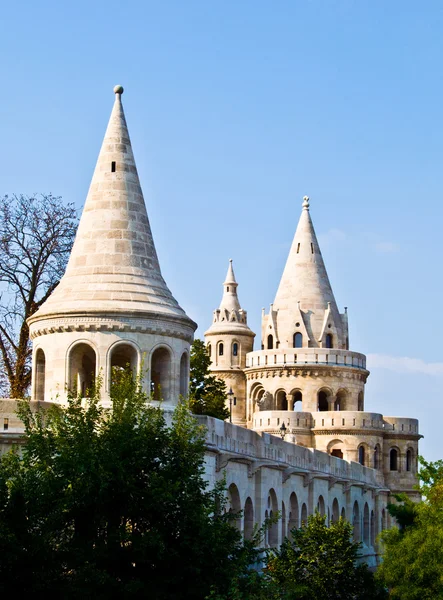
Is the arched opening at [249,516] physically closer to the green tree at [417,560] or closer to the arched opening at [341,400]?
the green tree at [417,560]

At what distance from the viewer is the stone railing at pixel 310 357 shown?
60656mm

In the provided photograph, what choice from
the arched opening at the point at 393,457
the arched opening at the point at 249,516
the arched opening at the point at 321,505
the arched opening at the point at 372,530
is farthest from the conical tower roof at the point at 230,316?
the arched opening at the point at 249,516

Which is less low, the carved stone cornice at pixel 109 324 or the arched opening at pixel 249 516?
the carved stone cornice at pixel 109 324

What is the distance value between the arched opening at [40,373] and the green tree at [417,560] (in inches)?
330

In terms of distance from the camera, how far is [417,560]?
91.6 feet

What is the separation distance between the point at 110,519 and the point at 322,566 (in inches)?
214

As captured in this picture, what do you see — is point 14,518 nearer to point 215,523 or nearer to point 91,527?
point 91,527

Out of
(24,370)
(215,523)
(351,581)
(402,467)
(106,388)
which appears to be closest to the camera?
(215,523)

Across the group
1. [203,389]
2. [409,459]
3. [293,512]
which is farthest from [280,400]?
[293,512]

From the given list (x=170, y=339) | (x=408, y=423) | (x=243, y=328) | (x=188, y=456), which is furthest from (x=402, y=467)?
(x=188, y=456)

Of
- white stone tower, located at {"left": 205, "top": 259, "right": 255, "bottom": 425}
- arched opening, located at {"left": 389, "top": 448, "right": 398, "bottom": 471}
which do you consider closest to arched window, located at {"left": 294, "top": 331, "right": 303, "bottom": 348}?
white stone tower, located at {"left": 205, "top": 259, "right": 255, "bottom": 425}

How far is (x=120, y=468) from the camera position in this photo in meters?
18.9

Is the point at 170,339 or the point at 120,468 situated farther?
the point at 170,339

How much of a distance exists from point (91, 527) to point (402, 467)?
42215mm
